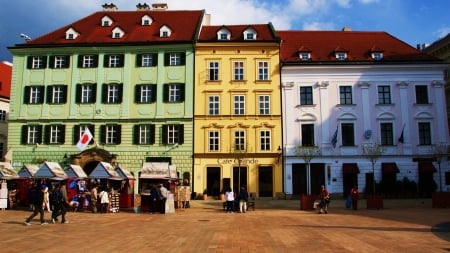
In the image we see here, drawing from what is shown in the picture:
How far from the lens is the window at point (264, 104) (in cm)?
3990

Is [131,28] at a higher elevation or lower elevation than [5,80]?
higher

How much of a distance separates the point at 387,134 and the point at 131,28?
26.0 meters

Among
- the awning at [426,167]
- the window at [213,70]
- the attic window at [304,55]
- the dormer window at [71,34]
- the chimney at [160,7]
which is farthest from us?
the chimney at [160,7]

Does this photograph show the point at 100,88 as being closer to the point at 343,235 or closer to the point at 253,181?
the point at 253,181

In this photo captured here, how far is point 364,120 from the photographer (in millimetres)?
39562

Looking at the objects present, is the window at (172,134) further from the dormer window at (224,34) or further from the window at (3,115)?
the window at (3,115)

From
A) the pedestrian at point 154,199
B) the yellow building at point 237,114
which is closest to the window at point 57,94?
the yellow building at point 237,114

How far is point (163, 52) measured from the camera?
40.8 m

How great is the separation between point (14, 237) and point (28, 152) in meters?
28.0

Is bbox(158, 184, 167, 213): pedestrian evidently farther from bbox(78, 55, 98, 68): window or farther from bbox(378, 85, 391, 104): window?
bbox(378, 85, 391, 104): window

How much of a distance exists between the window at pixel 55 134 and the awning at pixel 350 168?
2512 centimetres

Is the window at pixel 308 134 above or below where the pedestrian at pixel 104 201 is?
above

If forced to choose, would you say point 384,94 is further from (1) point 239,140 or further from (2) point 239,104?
(1) point 239,140

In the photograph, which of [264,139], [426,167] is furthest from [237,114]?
[426,167]
